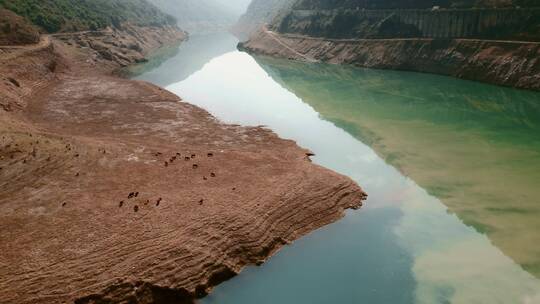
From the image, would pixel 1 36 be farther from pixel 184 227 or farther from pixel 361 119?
pixel 184 227

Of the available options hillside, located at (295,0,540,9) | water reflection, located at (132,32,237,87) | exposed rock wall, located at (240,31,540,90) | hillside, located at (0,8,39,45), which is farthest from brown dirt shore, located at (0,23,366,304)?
hillside, located at (295,0,540,9)

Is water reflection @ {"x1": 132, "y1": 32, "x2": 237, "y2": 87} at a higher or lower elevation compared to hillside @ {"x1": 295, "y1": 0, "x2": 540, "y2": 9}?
lower

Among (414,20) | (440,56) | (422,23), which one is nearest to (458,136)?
(440,56)

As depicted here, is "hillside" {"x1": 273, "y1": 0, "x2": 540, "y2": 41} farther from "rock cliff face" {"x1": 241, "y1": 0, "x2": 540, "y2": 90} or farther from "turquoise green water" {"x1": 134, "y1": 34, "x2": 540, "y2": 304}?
"turquoise green water" {"x1": 134, "y1": 34, "x2": 540, "y2": 304}

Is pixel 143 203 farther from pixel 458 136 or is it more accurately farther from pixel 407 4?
pixel 407 4

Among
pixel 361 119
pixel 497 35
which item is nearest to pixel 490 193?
A: pixel 361 119

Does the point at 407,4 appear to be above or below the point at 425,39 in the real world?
above
